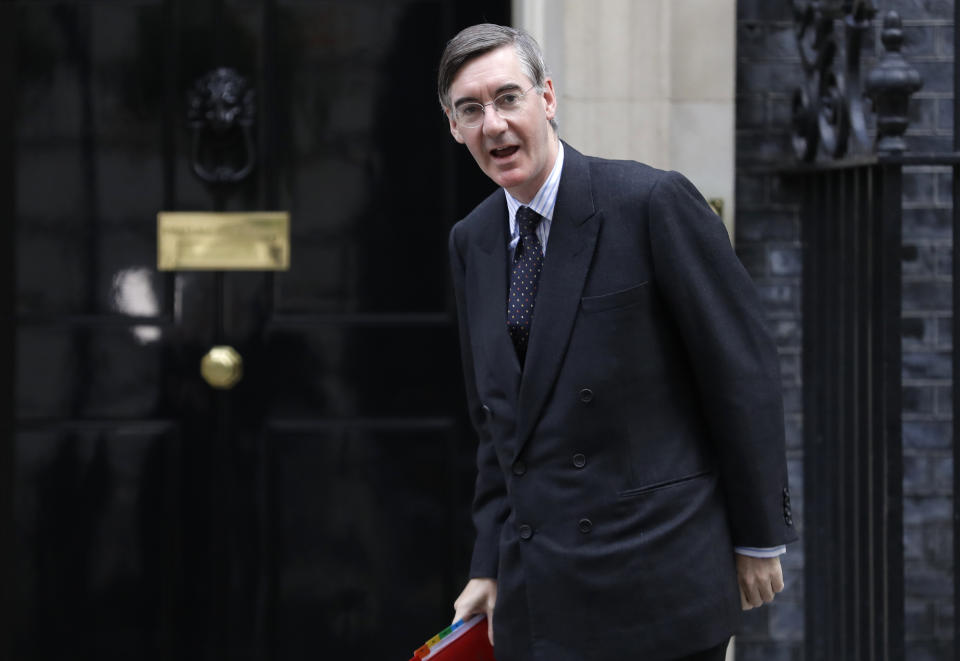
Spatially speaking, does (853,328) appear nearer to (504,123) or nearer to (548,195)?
(548,195)

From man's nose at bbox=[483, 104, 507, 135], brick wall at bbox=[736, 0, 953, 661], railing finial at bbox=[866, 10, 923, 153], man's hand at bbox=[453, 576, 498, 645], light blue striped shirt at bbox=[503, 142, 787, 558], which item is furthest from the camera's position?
brick wall at bbox=[736, 0, 953, 661]

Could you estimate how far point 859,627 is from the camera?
3715mm

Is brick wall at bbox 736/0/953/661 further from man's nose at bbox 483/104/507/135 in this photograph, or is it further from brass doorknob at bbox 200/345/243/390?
man's nose at bbox 483/104/507/135

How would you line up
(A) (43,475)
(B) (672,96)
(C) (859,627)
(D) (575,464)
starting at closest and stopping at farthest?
1. (D) (575,464)
2. (C) (859,627)
3. (B) (672,96)
4. (A) (43,475)

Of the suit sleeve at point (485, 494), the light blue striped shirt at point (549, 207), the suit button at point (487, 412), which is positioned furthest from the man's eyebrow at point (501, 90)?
the suit button at point (487, 412)

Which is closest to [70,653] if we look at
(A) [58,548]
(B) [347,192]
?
(A) [58,548]

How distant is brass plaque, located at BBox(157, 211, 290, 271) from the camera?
4.38m

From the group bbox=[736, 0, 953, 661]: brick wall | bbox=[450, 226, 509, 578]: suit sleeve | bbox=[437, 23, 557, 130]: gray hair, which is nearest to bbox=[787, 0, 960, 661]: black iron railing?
bbox=[736, 0, 953, 661]: brick wall

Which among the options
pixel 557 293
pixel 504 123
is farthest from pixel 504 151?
pixel 557 293

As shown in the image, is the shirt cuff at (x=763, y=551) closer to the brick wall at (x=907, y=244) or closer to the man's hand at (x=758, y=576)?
the man's hand at (x=758, y=576)

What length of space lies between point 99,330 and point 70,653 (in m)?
1.04

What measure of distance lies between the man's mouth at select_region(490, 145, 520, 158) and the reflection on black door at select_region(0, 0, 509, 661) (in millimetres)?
2005

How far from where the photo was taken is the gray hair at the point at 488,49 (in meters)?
2.38

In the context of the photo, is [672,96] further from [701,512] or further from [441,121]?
[701,512]
